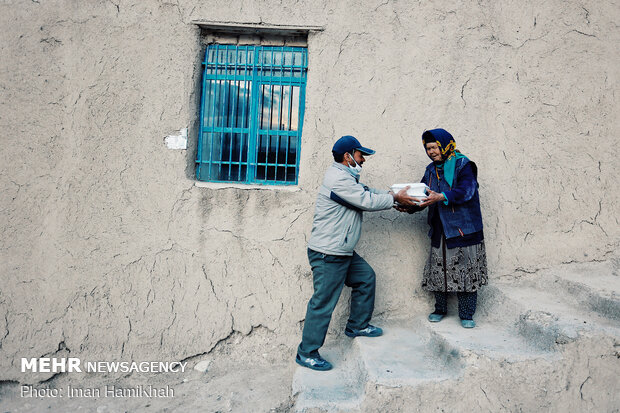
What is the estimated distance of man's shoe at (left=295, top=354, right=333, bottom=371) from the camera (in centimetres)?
296

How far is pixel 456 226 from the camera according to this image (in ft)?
9.98

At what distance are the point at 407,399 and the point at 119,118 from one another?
306cm

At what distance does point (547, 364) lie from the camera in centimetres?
252

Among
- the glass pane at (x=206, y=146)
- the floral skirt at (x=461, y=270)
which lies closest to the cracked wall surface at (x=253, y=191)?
the glass pane at (x=206, y=146)

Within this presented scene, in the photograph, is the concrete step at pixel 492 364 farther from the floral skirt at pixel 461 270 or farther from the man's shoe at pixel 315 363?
the floral skirt at pixel 461 270

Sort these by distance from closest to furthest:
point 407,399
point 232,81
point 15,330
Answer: point 407,399 < point 15,330 < point 232,81

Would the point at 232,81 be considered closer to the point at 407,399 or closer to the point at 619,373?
the point at 407,399

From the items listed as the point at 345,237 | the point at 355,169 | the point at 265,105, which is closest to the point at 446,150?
the point at 355,169

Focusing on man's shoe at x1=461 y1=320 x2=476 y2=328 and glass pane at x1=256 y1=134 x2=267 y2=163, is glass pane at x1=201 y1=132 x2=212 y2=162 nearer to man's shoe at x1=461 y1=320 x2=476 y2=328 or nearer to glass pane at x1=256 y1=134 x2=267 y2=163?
glass pane at x1=256 y1=134 x2=267 y2=163

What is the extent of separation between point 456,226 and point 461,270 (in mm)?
326

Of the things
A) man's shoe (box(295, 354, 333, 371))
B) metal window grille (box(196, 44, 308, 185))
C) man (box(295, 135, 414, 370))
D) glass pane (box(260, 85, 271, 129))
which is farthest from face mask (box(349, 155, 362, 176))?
man's shoe (box(295, 354, 333, 371))

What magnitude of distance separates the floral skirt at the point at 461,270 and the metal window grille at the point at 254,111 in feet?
4.75

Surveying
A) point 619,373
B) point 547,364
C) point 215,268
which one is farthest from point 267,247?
point 619,373

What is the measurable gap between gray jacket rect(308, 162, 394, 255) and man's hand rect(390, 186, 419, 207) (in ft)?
0.31
